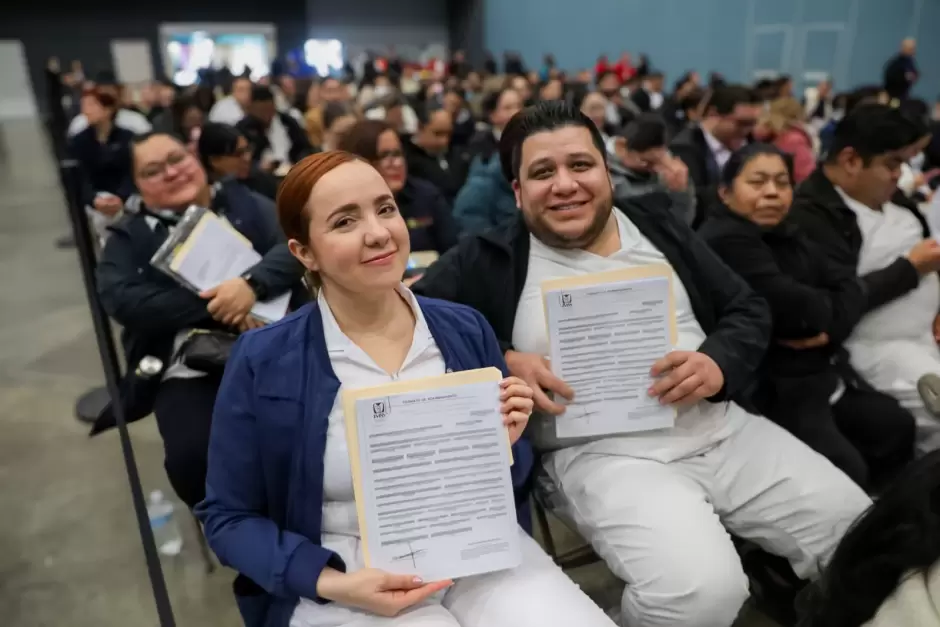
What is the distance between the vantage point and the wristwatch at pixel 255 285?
85.0 inches

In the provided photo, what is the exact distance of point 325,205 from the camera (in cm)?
130

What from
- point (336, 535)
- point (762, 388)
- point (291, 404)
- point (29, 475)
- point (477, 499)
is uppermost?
point (291, 404)

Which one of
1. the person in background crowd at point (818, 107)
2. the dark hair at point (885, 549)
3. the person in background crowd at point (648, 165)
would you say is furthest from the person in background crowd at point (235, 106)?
the dark hair at point (885, 549)

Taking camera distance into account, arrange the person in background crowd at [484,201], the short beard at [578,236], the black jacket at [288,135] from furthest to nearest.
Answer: the black jacket at [288,135]
the person in background crowd at [484,201]
the short beard at [578,236]

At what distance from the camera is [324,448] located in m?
1.31

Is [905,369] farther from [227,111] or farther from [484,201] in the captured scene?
[227,111]

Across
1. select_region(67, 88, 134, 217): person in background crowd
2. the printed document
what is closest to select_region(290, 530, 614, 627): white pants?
the printed document

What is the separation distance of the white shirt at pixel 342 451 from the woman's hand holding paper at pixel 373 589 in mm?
68

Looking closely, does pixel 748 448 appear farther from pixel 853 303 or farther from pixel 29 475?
pixel 29 475

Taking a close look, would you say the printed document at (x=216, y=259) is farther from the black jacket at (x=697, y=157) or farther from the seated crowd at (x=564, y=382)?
the black jacket at (x=697, y=157)

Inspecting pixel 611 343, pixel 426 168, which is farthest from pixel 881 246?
pixel 426 168

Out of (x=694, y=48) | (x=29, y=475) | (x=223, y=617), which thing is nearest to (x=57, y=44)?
(x=694, y=48)

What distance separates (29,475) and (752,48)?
12.6 meters

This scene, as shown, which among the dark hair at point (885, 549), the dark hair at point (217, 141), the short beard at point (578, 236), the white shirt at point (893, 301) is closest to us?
the dark hair at point (885, 549)
